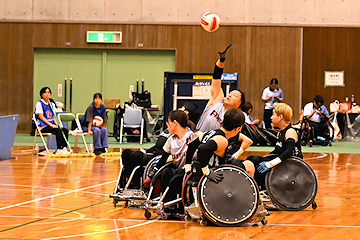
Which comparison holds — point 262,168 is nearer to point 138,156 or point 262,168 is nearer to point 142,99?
point 138,156

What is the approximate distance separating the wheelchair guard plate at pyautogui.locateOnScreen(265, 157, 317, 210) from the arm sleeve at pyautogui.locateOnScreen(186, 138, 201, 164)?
3.54ft

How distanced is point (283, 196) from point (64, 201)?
2.38 meters

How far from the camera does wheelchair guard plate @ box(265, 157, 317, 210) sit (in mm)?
5453

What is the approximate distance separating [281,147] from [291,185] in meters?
0.42

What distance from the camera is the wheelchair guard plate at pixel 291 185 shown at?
545cm

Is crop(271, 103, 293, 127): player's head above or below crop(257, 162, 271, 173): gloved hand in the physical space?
above

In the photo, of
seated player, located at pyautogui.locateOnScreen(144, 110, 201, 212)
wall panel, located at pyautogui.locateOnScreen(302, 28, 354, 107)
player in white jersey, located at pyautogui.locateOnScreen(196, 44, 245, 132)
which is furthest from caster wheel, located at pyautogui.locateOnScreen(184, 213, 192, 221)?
wall panel, located at pyautogui.locateOnScreen(302, 28, 354, 107)

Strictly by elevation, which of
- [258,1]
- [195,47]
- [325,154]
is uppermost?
[258,1]

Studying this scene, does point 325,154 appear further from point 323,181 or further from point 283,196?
point 283,196

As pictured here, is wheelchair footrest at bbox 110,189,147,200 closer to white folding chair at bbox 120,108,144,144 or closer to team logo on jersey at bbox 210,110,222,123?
team logo on jersey at bbox 210,110,222,123

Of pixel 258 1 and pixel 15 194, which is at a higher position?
pixel 258 1

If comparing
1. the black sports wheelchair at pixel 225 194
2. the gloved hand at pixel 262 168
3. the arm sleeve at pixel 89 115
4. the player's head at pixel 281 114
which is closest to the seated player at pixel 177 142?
the black sports wheelchair at pixel 225 194

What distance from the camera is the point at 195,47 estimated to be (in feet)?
56.3

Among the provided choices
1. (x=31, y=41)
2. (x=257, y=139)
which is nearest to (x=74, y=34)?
(x=31, y=41)
